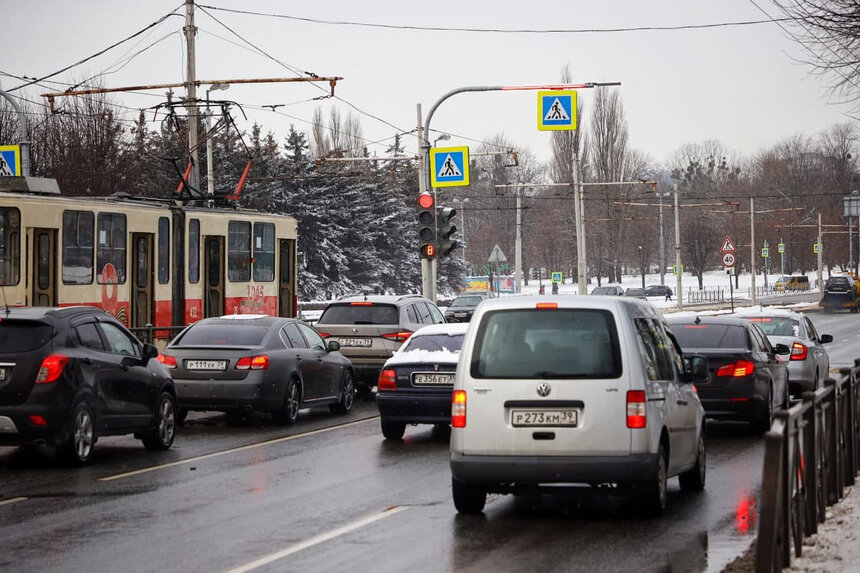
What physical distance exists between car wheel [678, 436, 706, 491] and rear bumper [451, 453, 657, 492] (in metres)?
2.02

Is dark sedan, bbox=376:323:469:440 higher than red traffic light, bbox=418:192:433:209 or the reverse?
the reverse

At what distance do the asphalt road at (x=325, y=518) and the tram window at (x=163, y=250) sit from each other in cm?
1209

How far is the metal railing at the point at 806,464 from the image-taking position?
21.6 ft

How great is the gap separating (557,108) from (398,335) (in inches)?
415

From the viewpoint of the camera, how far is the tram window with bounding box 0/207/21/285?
22.5 metres

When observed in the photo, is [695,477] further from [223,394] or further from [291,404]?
[291,404]

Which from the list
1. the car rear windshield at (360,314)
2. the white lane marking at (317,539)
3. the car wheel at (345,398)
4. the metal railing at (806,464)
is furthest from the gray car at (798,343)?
the white lane marking at (317,539)

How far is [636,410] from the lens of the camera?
31.9 ft

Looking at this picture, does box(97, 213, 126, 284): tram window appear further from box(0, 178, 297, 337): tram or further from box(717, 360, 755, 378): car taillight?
box(717, 360, 755, 378): car taillight

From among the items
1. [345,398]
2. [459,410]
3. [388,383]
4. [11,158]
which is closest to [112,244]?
[345,398]

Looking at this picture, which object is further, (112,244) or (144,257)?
(144,257)

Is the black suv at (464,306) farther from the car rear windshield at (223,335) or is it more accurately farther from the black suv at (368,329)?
the car rear windshield at (223,335)

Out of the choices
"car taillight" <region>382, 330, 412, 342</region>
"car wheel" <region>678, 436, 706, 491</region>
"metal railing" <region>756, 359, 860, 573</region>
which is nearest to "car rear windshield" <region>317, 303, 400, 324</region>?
"car taillight" <region>382, 330, 412, 342</region>

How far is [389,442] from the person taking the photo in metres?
16.3
